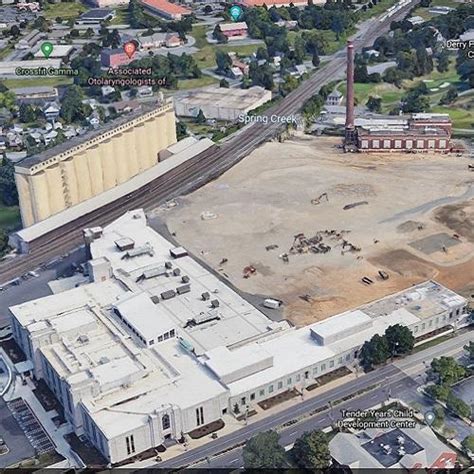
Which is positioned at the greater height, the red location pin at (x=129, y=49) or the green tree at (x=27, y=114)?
the red location pin at (x=129, y=49)

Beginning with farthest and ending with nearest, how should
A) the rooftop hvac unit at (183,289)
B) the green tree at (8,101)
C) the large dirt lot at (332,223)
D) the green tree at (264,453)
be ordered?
the green tree at (8,101) < the large dirt lot at (332,223) < the rooftop hvac unit at (183,289) < the green tree at (264,453)

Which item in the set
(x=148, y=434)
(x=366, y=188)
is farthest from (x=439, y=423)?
(x=366, y=188)

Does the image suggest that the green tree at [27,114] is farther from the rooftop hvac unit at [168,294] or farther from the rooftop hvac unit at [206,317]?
the rooftop hvac unit at [206,317]

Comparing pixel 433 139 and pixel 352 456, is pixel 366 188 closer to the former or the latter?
pixel 433 139

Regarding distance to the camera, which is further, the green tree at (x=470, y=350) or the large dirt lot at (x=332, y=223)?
the large dirt lot at (x=332, y=223)

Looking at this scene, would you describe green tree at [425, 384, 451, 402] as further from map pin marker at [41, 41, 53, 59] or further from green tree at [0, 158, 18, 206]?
map pin marker at [41, 41, 53, 59]

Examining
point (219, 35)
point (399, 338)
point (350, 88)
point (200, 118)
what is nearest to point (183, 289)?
point (399, 338)

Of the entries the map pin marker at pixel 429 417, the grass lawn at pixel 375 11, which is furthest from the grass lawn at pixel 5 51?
the map pin marker at pixel 429 417
